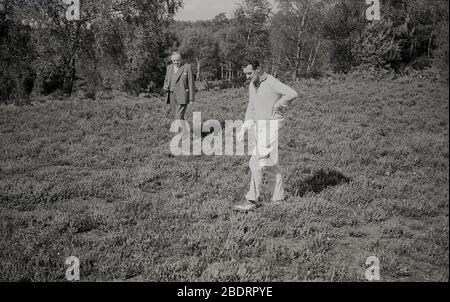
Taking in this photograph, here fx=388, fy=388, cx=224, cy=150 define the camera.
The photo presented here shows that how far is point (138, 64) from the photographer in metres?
29.9

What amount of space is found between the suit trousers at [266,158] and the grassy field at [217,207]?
0.38 metres

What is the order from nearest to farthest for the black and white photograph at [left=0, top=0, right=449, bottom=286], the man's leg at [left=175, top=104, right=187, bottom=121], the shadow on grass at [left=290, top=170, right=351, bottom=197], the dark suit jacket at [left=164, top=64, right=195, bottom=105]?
the black and white photograph at [left=0, top=0, right=449, bottom=286] < the shadow on grass at [left=290, top=170, right=351, bottom=197] < the dark suit jacket at [left=164, top=64, right=195, bottom=105] < the man's leg at [left=175, top=104, right=187, bottom=121]

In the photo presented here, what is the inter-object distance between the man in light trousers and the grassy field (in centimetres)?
38

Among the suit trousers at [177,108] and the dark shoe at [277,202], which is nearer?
the dark shoe at [277,202]

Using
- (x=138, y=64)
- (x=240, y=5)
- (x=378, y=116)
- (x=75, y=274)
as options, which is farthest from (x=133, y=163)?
(x=240, y=5)

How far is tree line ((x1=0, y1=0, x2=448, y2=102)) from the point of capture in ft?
92.7

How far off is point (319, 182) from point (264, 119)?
7.72 ft

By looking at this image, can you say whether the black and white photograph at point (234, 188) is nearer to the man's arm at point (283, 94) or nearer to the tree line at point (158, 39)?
the man's arm at point (283, 94)

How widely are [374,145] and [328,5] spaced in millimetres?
43632

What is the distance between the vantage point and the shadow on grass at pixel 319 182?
7.89 meters
